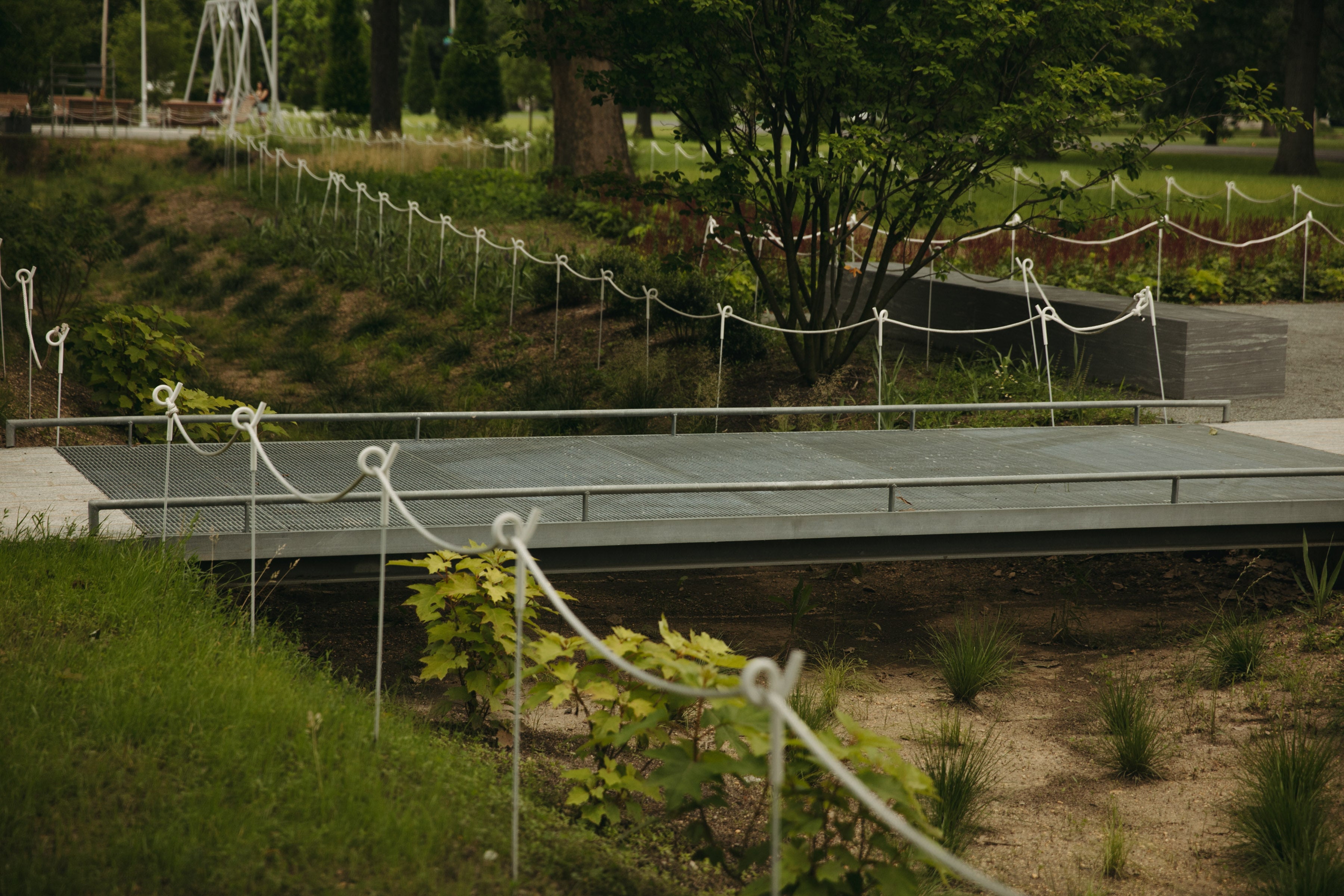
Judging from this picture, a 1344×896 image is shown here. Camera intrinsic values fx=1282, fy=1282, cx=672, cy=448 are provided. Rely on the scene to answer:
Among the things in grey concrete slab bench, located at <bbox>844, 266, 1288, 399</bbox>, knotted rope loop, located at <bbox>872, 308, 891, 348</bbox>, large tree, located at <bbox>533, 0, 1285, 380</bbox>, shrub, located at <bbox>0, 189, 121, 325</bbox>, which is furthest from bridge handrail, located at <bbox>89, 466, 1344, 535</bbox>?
shrub, located at <bbox>0, 189, 121, 325</bbox>

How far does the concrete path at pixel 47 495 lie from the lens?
639 centimetres

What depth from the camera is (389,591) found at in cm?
895

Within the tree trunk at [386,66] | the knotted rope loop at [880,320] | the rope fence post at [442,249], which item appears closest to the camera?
the knotted rope loop at [880,320]

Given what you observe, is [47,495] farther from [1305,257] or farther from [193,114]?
[193,114]

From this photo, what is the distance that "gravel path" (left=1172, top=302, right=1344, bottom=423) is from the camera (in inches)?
448

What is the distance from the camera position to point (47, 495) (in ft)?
23.1

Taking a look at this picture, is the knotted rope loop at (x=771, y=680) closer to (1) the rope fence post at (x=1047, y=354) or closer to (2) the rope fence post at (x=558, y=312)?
(1) the rope fence post at (x=1047, y=354)

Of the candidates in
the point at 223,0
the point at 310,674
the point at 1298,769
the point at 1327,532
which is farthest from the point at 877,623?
the point at 223,0

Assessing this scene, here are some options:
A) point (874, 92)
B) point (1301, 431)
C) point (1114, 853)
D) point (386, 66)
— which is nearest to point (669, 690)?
point (1114, 853)

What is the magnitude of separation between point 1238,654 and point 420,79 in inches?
2442

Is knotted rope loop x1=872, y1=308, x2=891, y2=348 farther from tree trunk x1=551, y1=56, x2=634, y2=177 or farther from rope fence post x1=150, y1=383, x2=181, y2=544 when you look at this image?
tree trunk x1=551, y1=56, x2=634, y2=177

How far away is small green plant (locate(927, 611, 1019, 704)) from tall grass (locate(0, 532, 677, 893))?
10.5 feet

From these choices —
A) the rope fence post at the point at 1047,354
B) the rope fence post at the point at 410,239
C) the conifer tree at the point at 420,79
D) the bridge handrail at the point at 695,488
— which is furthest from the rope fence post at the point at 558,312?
the conifer tree at the point at 420,79

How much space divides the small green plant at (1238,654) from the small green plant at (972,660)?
1.16 metres
